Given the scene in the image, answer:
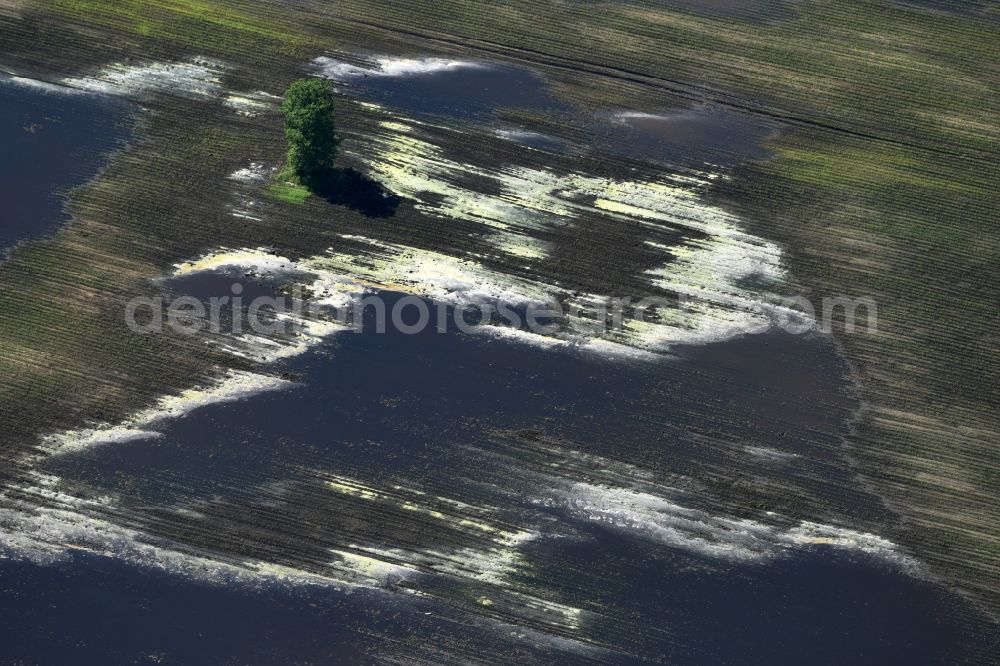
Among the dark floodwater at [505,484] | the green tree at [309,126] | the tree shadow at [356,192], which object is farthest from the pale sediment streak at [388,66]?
the dark floodwater at [505,484]

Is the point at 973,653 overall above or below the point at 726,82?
below

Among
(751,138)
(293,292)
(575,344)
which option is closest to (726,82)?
(751,138)

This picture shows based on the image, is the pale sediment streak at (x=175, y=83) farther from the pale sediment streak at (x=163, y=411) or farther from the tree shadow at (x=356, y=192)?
the pale sediment streak at (x=163, y=411)

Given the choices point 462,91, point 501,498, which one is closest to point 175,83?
point 462,91

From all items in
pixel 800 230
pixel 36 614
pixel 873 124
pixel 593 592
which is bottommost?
pixel 36 614

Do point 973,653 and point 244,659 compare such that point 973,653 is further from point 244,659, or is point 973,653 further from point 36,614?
point 36,614

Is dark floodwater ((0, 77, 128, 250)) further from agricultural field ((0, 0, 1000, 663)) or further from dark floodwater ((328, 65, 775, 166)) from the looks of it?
dark floodwater ((328, 65, 775, 166))
